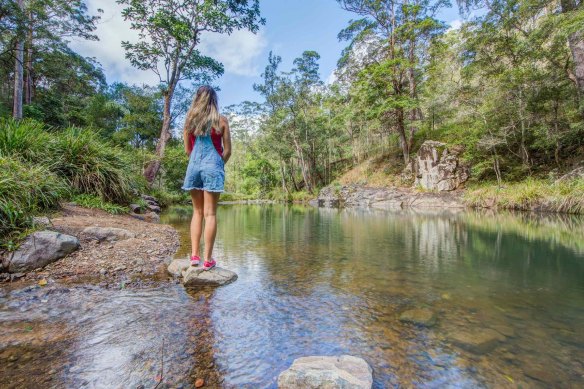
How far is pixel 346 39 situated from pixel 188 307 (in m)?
23.5

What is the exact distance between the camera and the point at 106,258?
10.9 ft

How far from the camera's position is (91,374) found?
141 centimetres

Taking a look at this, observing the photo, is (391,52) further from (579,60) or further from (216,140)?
(216,140)

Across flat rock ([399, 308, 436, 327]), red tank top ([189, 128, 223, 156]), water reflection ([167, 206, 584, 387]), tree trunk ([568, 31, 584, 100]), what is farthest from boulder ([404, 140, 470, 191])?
red tank top ([189, 128, 223, 156])

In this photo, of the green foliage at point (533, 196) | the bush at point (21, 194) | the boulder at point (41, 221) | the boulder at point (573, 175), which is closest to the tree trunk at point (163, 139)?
the bush at point (21, 194)

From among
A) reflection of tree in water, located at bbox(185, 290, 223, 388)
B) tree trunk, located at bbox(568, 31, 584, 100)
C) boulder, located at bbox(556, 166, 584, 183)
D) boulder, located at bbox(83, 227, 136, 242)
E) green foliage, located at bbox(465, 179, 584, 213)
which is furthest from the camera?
tree trunk, located at bbox(568, 31, 584, 100)

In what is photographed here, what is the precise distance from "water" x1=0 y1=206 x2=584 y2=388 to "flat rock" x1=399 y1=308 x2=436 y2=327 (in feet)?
0.19

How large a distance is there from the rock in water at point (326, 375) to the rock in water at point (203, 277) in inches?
64.0

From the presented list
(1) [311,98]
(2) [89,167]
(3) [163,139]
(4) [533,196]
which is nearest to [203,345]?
(2) [89,167]

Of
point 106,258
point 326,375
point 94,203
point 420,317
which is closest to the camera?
point 326,375

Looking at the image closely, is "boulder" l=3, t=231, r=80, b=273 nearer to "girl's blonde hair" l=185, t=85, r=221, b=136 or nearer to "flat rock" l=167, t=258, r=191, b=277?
"flat rock" l=167, t=258, r=191, b=277

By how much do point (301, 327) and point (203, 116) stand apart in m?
2.23

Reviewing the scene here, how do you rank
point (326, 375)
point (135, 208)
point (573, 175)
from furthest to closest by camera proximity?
point (573, 175), point (135, 208), point (326, 375)

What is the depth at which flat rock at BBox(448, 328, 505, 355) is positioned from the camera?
1801 mm
